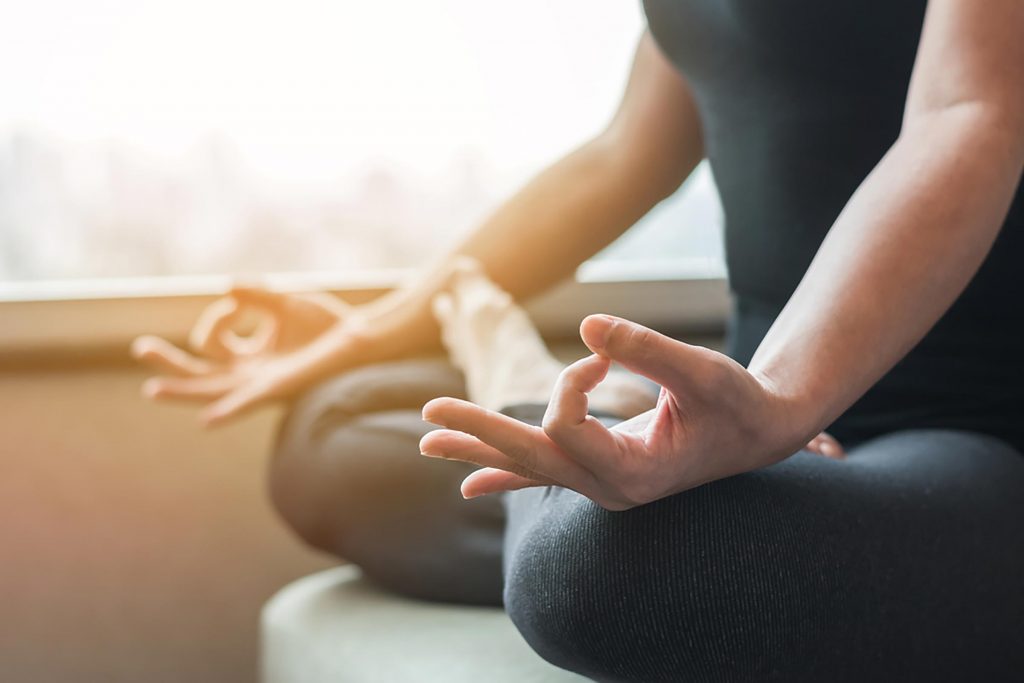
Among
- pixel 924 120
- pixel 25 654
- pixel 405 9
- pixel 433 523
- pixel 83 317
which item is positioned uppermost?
pixel 405 9

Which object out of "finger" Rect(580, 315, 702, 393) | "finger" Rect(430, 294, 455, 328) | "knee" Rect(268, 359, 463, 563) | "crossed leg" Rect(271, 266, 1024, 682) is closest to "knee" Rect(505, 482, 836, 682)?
"crossed leg" Rect(271, 266, 1024, 682)

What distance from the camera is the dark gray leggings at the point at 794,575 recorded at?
0.50m

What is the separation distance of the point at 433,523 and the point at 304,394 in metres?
0.23

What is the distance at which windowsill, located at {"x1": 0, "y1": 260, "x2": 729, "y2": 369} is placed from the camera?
4.17 ft

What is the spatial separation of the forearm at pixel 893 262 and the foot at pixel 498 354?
0.25 meters

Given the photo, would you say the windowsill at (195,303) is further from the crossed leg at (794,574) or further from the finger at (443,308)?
the crossed leg at (794,574)

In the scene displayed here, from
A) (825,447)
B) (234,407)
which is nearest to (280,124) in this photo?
(234,407)

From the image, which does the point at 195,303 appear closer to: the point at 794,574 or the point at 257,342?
the point at 257,342

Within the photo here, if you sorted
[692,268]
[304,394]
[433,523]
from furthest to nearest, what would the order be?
[692,268], [304,394], [433,523]

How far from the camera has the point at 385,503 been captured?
86 cm

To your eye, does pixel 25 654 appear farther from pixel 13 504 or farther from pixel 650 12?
pixel 650 12

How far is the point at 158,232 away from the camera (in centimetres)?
138

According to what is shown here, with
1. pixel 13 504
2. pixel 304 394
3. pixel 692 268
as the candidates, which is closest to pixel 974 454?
pixel 304 394

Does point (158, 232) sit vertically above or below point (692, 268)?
above
